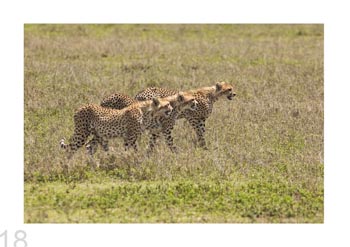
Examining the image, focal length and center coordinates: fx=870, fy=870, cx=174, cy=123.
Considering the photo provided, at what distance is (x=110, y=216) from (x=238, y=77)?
359 inches

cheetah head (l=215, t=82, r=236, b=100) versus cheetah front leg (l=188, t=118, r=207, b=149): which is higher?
cheetah head (l=215, t=82, r=236, b=100)

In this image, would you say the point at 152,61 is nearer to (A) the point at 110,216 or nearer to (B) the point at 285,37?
(B) the point at 285,37

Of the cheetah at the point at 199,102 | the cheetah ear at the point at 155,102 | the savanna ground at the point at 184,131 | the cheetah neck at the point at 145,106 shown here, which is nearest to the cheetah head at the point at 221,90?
the cheetah at the point at 199,102

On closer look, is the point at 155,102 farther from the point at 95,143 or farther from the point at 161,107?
the point at 95,143

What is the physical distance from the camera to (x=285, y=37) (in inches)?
953

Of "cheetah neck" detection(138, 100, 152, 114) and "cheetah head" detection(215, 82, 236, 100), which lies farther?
"cheetah head" detection(215, 82, 236, 100)

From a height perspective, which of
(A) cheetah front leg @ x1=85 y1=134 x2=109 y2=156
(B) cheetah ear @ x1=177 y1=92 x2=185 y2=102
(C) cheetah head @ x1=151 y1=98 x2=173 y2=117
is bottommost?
(A) cheetah front leg @ x1=85 y1=134 x2=109 y2=156

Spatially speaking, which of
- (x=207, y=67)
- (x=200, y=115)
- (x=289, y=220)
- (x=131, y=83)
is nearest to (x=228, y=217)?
(x=289, y=220)

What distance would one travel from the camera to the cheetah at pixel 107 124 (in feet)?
40.4

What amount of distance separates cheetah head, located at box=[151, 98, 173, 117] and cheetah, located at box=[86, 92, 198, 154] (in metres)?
0.14

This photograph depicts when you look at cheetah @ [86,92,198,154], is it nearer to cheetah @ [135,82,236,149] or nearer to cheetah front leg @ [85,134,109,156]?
cheetah @ [135,82,236,149]

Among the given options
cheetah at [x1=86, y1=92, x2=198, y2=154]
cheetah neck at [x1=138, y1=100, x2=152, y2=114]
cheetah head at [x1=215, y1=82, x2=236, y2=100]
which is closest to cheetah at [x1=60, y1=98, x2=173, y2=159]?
cheetah neck at [x1=138, y1=100, x2=152, y2=114]

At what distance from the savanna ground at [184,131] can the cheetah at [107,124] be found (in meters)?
0.20

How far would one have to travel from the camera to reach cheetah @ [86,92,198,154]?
12922 millimetres
